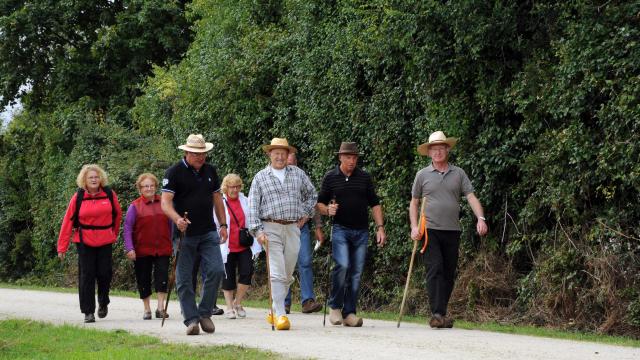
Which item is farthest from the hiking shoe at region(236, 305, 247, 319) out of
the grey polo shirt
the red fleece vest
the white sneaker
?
the grey polo shirt

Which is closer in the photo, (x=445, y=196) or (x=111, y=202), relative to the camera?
(x=445, y=196)

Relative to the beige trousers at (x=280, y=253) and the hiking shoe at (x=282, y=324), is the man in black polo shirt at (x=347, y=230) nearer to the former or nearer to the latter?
the beige trousers at (x=280, y=253)

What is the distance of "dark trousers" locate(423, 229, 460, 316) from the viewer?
12.1m

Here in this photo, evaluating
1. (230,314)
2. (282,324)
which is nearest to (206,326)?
(282,324)

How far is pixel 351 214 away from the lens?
1249cm

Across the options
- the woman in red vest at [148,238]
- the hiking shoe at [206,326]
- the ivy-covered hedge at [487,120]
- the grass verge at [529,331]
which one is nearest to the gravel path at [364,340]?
the hiking shoe at [206,326]

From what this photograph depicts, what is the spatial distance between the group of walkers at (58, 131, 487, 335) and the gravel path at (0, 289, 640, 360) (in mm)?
322

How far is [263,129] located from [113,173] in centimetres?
587

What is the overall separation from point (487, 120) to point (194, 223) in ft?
13.5

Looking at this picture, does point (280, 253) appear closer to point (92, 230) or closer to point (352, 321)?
point (352, 321)

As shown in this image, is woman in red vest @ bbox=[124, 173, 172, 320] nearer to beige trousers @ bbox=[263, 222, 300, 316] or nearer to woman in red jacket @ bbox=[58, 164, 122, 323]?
woman in red jacket @ bbox=[58, 164, 122, 323]

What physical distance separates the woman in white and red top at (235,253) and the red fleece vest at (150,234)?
0.81 metres

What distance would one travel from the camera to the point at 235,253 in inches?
574

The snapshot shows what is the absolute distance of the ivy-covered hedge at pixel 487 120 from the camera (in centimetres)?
1150
